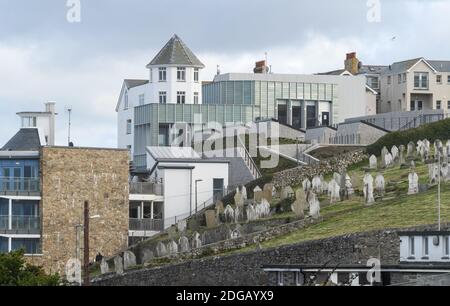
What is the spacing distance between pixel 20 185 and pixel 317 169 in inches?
690

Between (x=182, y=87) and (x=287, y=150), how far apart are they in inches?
380

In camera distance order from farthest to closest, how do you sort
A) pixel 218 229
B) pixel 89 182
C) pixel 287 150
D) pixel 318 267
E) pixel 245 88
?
1. pixel 245 88
2. pixel 287 150
3. pixel 89 182
4. pixel 218 229
5. pixel 318 267

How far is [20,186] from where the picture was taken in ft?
347

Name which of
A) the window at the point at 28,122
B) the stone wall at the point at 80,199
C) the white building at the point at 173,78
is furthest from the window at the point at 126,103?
the stone wall at the point at 80,199

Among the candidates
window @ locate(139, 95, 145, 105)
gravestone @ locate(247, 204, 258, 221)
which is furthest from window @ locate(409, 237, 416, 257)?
window @ locate(139, 95, 145, 105)

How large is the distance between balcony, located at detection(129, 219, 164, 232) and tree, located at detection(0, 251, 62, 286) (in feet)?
74.7

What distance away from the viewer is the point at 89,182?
107000 mm

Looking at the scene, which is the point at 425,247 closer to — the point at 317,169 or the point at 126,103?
the point at 317,169

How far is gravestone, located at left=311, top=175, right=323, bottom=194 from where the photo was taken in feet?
341

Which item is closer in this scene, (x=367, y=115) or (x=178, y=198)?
(x=178, y=198)
